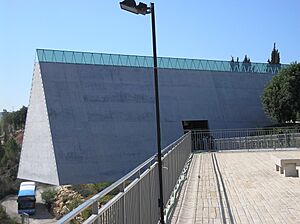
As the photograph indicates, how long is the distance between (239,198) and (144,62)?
28.0 metres

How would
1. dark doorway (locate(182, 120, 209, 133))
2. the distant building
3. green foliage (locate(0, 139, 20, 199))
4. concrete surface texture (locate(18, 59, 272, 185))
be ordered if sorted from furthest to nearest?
green foliage (locate(0, 139, 20, 199)), dark doorway (locate(182, 120, 209, 133)), the distant building, concrete surface texture (locate(18, 59, 272, 185))

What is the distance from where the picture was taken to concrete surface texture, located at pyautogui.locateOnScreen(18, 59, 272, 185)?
30.2m

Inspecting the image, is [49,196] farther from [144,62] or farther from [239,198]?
[239,198]

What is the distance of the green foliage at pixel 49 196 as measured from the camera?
3419cm

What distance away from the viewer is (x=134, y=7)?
242 inches

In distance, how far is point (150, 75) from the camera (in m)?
36.2

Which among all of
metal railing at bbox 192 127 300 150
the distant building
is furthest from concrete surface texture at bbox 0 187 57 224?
metal railing at bbox 192 127 300 150

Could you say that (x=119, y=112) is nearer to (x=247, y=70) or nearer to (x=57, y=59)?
(x=57, y=59)

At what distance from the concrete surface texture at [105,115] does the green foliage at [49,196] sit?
8.61 feet

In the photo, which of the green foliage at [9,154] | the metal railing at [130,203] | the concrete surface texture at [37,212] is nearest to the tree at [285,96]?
the concrete surface texture at [37,212]

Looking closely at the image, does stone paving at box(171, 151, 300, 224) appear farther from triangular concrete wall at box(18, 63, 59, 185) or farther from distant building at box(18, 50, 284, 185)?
triangular concrete wall at box(18, 63, 59, 185)

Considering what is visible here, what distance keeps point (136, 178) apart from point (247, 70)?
37946mm

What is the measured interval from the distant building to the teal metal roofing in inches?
3.2

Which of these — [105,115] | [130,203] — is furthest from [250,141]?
[130,203]
